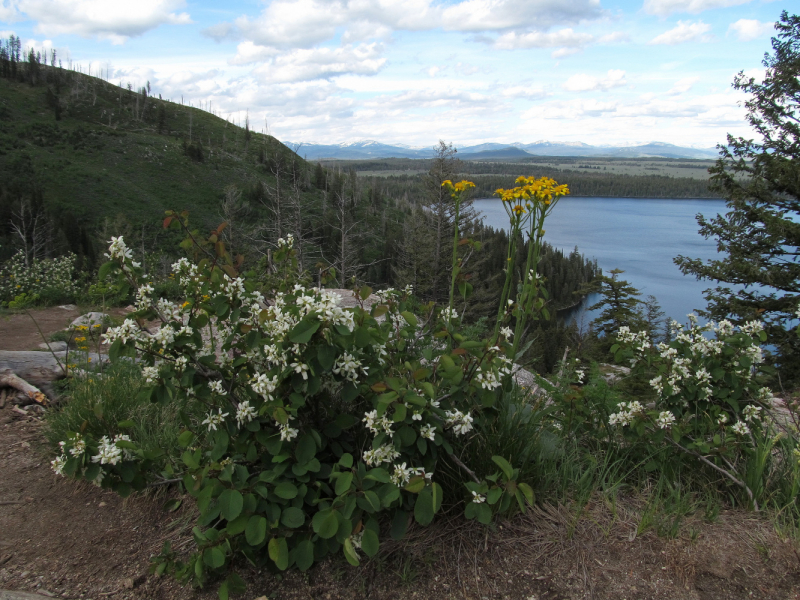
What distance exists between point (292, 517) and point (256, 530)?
134 mm

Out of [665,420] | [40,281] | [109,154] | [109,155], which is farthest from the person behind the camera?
[109,154]

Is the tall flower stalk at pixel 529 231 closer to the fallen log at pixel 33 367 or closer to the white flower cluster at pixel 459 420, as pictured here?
the white flower cluster at pixel 459 420

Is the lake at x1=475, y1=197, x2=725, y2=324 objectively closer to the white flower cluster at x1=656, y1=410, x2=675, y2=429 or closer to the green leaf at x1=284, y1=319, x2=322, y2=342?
the white flower cluster at x1=656, y1=410, x2=675, y2=429

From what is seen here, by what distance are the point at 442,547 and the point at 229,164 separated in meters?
92.5

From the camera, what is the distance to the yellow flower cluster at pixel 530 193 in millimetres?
2809

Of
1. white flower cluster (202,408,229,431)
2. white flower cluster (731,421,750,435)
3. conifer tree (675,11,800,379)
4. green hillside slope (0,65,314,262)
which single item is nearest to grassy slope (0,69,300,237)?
green hillside slope (0,65,314,262)

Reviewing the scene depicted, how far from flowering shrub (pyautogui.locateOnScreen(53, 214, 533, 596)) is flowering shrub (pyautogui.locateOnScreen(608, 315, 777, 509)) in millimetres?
1024

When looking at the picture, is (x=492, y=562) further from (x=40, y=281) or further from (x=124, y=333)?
(x=40, y=281)

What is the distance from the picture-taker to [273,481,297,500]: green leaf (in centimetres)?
180

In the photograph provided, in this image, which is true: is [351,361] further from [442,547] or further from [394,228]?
[394,228]

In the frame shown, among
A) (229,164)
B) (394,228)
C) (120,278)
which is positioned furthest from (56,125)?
(120,278)

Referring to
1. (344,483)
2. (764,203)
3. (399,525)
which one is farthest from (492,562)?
(764,203)

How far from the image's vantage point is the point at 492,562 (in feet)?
7.21

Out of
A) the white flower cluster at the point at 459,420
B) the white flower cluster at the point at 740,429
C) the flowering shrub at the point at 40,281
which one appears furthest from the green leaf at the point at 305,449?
the flowering shrub at the point at 40,281
